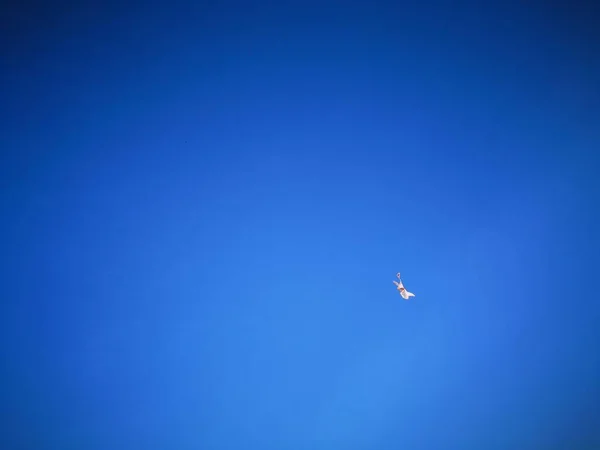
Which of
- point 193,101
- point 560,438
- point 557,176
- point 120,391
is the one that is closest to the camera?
point 193,101

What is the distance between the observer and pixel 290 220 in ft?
7.27

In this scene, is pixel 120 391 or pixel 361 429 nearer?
pixel 120 391

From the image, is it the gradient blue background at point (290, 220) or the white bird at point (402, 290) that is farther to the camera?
the white bird at point (402, 290)

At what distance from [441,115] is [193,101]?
1424mm

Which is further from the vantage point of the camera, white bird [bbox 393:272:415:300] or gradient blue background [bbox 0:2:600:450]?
white bird [bbox 393:272:415:300]

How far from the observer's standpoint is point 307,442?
92.0 inches

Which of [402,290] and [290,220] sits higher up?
[290,220]

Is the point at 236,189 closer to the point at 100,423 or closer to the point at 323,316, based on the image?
the point at 323,316

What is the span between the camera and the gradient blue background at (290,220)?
6.63 feet

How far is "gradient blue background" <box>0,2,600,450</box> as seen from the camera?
6.63ft

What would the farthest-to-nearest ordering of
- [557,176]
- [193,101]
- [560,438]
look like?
[560,438] → [557,176] → [193,101]

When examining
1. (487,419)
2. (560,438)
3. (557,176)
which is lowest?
(560,438)

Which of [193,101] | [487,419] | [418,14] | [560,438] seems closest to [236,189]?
[193,101]

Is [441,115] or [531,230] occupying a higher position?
[441,115]
